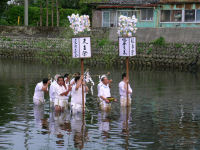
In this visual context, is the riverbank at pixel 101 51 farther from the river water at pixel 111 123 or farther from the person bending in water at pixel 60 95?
the person bending in water at pixel 60 95

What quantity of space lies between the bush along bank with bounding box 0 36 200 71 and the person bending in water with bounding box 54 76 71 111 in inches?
1036

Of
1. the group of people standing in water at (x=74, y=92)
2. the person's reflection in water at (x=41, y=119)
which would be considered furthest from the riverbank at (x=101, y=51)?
the person's reflection in water at (x=41, y=119)

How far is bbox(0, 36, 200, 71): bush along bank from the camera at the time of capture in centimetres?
4612

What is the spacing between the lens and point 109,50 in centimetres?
4953

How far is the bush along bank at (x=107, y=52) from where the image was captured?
1816 inches

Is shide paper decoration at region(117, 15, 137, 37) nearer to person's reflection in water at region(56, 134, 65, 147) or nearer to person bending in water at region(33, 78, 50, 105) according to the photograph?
person bending in water at region(33, 78, 50, 105)

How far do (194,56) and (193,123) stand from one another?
27.0 meters

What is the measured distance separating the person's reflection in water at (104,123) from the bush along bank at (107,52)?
25.6m

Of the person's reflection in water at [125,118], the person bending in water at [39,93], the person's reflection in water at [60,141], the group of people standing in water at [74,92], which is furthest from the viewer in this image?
the person bending in water at [39,93]

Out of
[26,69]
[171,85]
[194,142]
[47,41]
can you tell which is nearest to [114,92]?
[171,85]

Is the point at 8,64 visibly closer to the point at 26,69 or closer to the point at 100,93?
the point at 26,69

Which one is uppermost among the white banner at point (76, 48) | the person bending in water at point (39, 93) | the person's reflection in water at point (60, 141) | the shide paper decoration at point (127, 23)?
the shide paper decoration at point (127, 23)

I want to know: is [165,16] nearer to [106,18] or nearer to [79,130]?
[106,18]

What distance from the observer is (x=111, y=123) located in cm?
1945
